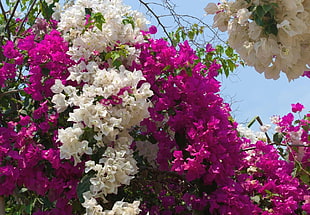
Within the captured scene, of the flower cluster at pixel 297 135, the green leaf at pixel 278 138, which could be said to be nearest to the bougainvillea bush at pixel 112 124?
the green leaf at pixel 278 138

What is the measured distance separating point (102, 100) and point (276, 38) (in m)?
1.05

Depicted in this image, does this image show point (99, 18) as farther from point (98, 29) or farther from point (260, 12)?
point (260, 12)

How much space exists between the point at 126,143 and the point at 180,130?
0.49m

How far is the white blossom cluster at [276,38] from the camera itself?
3.65 feet

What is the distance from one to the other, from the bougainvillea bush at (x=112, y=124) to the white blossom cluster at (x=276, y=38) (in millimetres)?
891

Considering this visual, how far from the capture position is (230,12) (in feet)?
4.13

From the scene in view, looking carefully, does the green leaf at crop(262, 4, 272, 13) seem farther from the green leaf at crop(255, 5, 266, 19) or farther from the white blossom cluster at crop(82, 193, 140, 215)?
the white blossom cluster at crop(82, 193, 140, 215)

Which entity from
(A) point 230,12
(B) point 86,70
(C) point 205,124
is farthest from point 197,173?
(A) point 230,12

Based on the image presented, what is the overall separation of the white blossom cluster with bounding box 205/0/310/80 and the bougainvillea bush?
89cm

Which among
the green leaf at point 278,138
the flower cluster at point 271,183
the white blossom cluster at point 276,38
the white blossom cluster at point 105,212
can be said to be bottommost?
the white blossom cluster at point 105,212

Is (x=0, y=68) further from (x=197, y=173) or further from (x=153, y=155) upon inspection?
(x=197, y=173)

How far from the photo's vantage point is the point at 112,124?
201 cm

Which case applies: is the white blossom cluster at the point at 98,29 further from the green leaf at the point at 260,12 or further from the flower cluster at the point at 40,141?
the green leaf at the point at 260,12

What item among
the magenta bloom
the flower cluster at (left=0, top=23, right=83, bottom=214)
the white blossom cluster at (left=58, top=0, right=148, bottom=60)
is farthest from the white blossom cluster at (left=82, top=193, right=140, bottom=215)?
the magenta bloom
